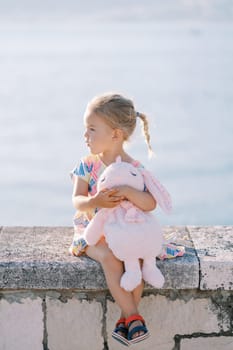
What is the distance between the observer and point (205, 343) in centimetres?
474

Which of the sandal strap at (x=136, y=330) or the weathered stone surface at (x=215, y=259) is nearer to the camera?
the sandal strap at (x=136, y=330)

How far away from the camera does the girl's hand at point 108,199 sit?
4.52 metres

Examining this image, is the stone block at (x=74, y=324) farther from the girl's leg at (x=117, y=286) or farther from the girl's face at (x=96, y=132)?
the girl's face at (x=96, y=132)

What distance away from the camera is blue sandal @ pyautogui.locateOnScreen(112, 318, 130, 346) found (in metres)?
4.43

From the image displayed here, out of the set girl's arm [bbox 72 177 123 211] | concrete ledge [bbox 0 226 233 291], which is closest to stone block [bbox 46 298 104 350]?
concrete ledge [bbox 0 226 233 291]

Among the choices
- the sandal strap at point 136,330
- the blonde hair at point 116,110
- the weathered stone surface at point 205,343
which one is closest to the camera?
the sandal strap at point 136,330

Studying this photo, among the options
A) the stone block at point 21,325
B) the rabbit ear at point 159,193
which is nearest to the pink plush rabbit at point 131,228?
the rabbit ear at point 159,193

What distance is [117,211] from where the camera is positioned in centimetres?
456

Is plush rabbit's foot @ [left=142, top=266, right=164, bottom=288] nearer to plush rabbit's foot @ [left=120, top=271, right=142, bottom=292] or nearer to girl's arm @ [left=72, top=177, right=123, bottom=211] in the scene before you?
plush rabbit's foot @ [left=120, top=271, right=142, bottom=292]

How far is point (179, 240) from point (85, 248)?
1.93ft

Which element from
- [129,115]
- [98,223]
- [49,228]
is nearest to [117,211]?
[98,223]

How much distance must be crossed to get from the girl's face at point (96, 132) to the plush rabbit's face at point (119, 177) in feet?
0.44

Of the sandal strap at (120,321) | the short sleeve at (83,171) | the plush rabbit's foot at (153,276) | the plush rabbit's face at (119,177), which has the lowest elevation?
the sandal strap at (120,321)

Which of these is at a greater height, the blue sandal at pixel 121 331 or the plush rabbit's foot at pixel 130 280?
the plush rabbit's foot at pixel 130 280
